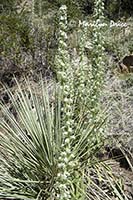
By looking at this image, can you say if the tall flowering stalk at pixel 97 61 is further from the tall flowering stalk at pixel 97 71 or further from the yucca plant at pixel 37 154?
the yucca plant at pixel 37 154

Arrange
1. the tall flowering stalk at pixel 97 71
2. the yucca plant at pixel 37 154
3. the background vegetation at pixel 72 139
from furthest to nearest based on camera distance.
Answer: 1. the tall flowering stalk at pixel 97 71
2. the yucca plant at pixel 37 154
3. the background vegetation at pixel 72 139

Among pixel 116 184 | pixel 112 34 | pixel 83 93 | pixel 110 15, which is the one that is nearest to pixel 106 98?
pixel 83 93

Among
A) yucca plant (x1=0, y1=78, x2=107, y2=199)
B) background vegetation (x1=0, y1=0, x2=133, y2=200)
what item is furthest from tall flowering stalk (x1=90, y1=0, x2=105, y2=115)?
yucca plant (x1=0, y1=78, x2=107, y2=199)

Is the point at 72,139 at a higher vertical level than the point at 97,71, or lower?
lower

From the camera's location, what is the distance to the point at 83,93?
369 centimetres

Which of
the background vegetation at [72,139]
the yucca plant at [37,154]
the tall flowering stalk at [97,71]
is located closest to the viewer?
the background vegetation at [72,139]

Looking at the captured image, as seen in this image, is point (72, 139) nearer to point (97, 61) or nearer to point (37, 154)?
point (37, 154)

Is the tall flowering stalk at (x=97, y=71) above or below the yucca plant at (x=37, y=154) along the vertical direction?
above

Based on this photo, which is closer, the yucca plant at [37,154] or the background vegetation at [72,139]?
the background vegetation at [72,139]

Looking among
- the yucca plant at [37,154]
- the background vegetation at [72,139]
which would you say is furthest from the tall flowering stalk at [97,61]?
the yucca plant at [37,154]

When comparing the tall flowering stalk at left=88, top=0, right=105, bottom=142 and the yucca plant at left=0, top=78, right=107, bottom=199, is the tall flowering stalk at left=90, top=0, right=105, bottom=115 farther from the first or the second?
the yucca plant at left=0, top=78, right=107, bottom=199

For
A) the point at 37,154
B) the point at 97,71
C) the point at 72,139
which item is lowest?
the point at 37,154

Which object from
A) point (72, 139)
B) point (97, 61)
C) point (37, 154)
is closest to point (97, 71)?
point (97, 61)

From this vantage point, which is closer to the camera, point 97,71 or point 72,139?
point 72,139
